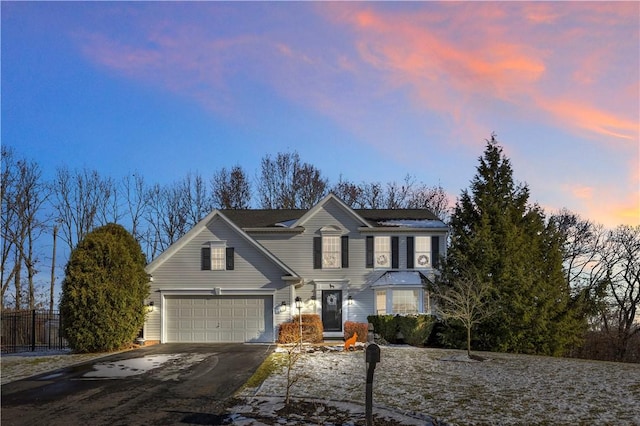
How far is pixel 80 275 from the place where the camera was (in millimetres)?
20391

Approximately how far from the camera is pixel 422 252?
27094 mm

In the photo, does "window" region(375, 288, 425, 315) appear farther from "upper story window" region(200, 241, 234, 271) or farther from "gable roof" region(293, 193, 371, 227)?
"upper story window" region(200, 241, 234, 271)

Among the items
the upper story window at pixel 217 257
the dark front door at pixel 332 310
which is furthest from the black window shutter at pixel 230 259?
the dark front door at pixel 332 310

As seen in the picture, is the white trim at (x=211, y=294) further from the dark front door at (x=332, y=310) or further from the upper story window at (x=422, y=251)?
the upper story window at (x=422, y=251)

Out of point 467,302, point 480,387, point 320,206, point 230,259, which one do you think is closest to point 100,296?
point 230,259

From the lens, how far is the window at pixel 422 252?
88.5 ft

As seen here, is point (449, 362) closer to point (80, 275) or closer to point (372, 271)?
point (372, 271)

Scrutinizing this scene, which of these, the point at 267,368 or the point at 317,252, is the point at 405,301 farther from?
the point at 267,368

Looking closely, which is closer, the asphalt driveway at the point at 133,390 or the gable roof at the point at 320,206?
the asphalt driveway at the point at 133,390

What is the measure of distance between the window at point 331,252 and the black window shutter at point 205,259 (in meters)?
5.78

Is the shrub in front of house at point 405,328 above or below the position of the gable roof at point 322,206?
below

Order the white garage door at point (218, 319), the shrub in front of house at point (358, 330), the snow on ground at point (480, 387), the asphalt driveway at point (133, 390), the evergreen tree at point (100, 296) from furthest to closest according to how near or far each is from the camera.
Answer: the white garage door at point (218, 319)
the shrub in front of house at point (358, 330)
the evergreen tree at point (100, 296)
the snow on ground at point (480, 387)
the asphalt driveway at point (133, 390)

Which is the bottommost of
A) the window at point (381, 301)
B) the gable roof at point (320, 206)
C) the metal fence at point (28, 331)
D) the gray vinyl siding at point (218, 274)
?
the metal fence at point (28, 331)

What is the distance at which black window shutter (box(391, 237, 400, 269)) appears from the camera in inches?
1065
